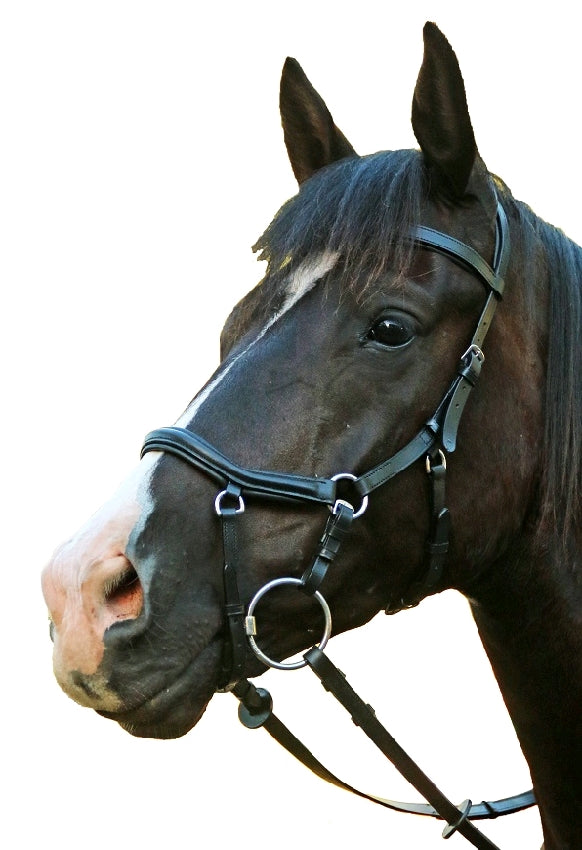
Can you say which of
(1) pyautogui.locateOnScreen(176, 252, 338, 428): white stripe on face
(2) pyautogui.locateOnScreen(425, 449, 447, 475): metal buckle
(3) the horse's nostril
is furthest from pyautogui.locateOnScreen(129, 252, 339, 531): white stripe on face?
(2) pyautogui.locateOnScreen(425, 449, 447, 475): metal buckle

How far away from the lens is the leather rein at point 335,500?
83.7 inches

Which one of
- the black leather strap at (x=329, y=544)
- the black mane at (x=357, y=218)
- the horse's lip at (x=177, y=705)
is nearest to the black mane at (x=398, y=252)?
the black mane at (x=357, y=218)

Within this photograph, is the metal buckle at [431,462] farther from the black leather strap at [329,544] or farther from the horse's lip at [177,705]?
the horse's lip at [177,705]

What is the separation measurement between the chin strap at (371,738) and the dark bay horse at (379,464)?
0.37 ft

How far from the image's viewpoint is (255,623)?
2197 mm

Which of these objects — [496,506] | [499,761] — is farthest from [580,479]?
[499,761]

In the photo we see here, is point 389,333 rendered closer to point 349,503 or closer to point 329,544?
point 349,503

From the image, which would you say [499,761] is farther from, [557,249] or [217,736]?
[557,249]

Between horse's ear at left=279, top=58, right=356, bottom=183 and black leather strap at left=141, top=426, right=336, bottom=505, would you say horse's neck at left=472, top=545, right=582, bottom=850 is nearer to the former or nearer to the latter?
black leather strap at left=141, top=426, right=336, bottom=505

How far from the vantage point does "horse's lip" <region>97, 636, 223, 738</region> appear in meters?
2.06

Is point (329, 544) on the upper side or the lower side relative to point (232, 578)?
upper

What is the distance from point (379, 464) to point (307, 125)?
1.18 metres

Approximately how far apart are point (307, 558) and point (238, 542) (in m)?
0.18

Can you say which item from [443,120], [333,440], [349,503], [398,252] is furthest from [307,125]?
[349,503]
